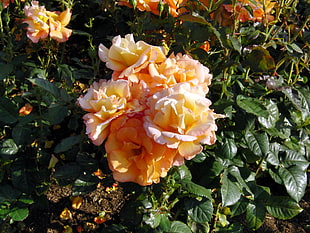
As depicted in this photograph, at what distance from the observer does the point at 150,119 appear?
96 cm

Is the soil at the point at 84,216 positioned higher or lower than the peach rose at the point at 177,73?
lower

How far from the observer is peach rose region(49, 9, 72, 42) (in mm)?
1562

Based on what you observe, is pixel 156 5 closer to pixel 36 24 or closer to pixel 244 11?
pixel 244 11

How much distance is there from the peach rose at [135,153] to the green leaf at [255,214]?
0.68 m

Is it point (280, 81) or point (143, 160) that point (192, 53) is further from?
point (143, 160)

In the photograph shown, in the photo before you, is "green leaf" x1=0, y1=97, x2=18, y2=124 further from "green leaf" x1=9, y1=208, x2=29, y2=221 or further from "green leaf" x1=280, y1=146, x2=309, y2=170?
"green leaf" x1=280, y1=146, x2=309, y2=170

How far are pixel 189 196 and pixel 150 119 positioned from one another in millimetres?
623

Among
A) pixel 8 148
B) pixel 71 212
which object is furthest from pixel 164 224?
pixel 8 148

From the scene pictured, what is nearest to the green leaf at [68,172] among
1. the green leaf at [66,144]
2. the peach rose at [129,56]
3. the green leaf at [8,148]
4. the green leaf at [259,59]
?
the green leaf at [66,144]

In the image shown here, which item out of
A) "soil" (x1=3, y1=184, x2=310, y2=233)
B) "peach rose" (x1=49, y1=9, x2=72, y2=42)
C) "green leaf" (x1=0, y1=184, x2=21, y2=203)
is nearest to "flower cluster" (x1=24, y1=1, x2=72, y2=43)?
"peach rose" (x1=49, y1=9, x2=72, y2=42)

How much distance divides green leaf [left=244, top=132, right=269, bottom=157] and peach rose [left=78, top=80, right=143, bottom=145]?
623mm

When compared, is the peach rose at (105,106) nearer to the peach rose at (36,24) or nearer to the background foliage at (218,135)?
the background foliage at (218,135)

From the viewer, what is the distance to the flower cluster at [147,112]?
926 millimetres

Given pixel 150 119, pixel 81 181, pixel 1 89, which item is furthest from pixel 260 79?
pixel 1 89
